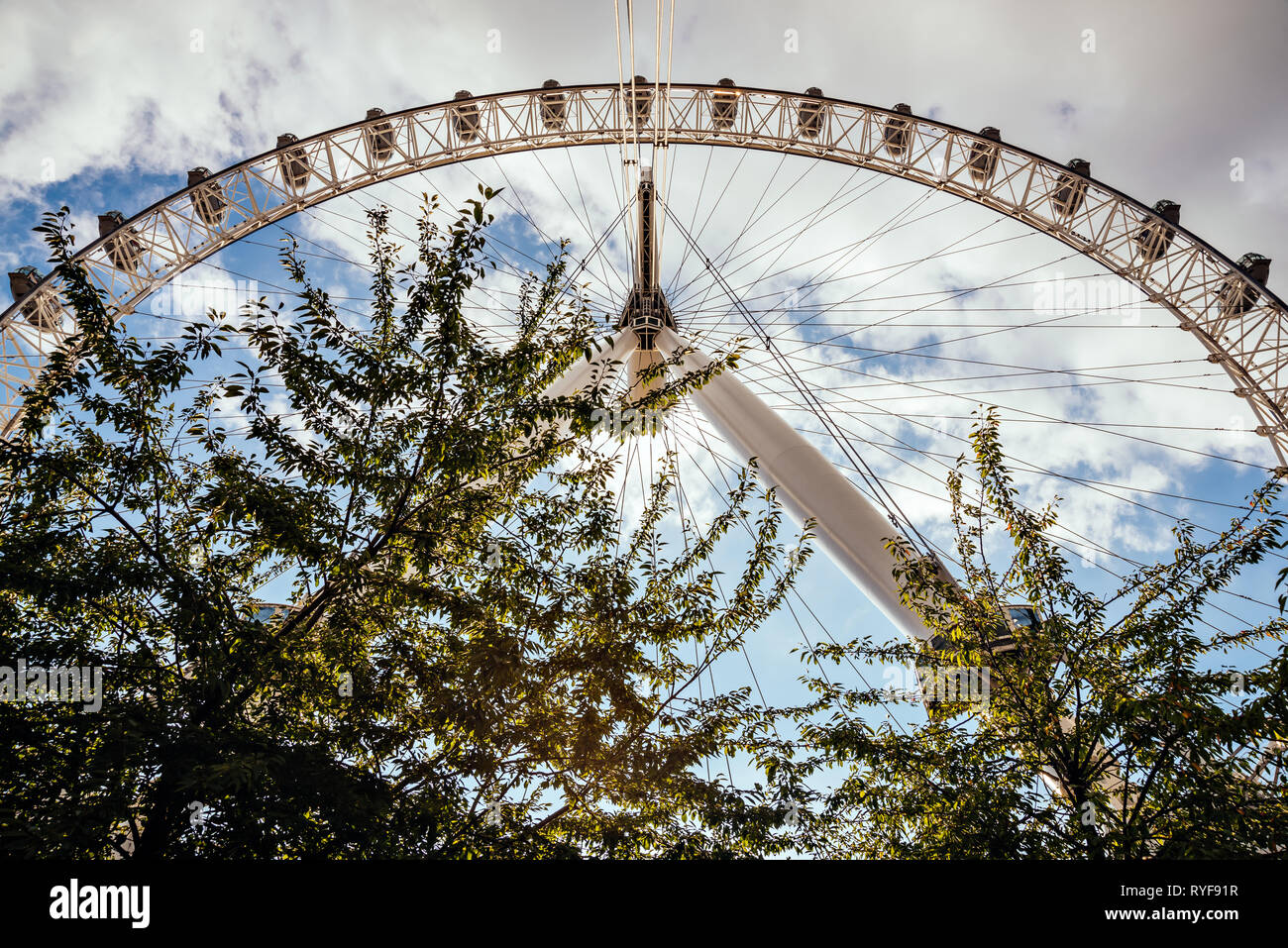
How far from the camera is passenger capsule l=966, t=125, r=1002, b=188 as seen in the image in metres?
22.2

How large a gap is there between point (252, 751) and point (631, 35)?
1345cm

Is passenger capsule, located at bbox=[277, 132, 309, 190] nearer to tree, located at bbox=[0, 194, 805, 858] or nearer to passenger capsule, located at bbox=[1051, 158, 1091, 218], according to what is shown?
tree, located at bbox=[0, 194, 805, 858]

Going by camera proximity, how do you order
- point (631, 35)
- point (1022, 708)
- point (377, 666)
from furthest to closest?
point (631, 35)
point (1022, 708)
point (377, 666)

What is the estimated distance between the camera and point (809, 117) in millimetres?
22984

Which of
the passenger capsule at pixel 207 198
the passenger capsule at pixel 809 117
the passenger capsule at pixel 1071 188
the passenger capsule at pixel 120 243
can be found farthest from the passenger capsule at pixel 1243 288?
the passenger capsule at pixel 120 243

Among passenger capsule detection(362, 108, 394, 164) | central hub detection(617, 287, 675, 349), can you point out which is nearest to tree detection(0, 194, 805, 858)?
central hub detection(617, 287, 675, 349)

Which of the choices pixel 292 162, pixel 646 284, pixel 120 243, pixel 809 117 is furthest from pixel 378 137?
pixel 809 117

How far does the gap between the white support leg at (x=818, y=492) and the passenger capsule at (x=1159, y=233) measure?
48.7 ft

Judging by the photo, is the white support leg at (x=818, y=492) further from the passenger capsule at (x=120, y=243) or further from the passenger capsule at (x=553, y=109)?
the passenger capsule at (x=120, y=243)

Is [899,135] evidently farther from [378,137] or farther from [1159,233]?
[378,137]

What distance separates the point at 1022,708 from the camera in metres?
8.59

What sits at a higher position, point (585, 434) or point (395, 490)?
point (585, 434)
